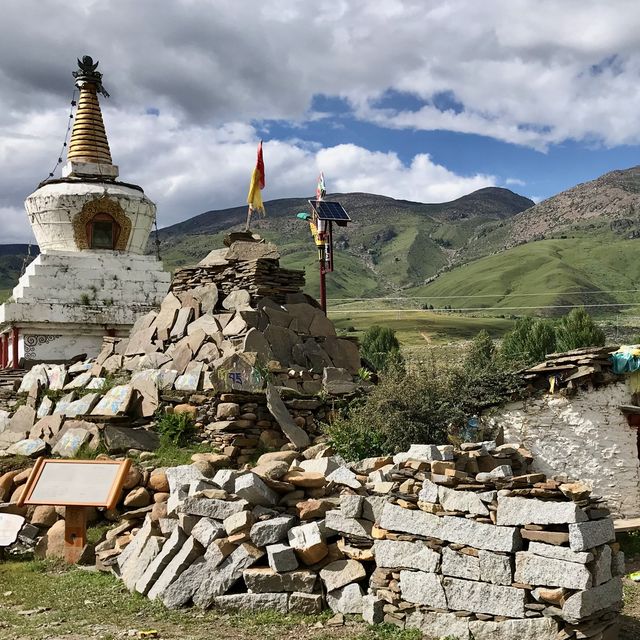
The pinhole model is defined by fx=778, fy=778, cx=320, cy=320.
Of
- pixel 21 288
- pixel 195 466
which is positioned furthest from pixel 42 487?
pixel 21 288

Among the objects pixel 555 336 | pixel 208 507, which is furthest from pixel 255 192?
pixel 555 336

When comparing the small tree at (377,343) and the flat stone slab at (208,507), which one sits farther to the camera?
the small tree at (377,343)

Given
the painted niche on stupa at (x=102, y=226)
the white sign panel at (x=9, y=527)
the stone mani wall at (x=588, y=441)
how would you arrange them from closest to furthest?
1. the white sign panel at (x=9, y=527)
2. the stone mani wall at (x=588, y=441)
3. the painted niche on stupa at (x=102, y=226)

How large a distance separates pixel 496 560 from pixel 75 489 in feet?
22.8

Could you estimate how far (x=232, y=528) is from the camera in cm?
1054

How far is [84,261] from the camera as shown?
26.7m

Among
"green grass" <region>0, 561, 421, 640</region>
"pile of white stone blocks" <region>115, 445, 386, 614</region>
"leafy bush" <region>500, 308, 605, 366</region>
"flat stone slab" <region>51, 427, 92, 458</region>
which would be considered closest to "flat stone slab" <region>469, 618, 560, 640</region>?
"green grass" <region>0, 561, 421, 640</region>

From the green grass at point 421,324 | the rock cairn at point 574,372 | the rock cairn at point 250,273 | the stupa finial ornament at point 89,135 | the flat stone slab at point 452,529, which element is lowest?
the flat stone slab at point 452,529

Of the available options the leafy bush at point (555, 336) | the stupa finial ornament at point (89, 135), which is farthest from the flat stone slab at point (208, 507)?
the leafy bush at point (555, 336)

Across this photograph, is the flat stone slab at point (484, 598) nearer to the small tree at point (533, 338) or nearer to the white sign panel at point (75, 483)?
the white sign panel at point (75, 483)

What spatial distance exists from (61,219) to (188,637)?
21116mm

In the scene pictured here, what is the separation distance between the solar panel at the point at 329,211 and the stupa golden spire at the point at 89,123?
8320mm

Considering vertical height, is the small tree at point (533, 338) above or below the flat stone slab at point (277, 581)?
above

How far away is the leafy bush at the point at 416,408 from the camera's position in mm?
15312
